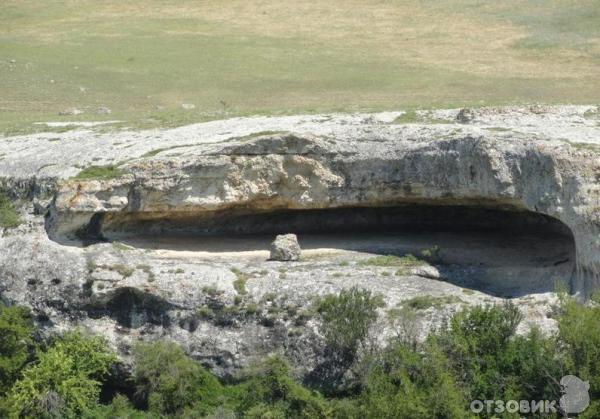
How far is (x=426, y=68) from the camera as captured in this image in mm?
56375

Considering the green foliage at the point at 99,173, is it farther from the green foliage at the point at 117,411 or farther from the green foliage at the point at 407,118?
the green foliage at the point at 407,118

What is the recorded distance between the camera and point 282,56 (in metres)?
60.0

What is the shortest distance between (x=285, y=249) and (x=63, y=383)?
24.1 feet

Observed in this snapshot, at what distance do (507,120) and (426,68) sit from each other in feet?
82.1

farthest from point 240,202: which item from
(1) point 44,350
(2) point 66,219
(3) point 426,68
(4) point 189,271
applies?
(3) point 426,68

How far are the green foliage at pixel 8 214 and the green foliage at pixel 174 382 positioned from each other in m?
6.41

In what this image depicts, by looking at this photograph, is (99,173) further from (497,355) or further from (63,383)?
(497,355)

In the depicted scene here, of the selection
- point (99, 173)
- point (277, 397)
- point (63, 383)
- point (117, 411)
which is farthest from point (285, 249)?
point (63, 383)

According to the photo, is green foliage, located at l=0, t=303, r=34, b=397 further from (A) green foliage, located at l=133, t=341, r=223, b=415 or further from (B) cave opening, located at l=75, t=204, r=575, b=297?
(A) green foliage, located at l=133, t=341, r=223, b=415

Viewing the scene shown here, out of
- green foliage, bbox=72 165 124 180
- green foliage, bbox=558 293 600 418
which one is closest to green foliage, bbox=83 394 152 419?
green foliage, bbox=72 165 124 180

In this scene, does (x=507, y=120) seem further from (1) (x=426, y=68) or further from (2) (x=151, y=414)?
(1) (x=426, y=68)

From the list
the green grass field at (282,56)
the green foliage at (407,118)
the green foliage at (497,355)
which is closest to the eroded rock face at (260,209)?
the green foliage at (407,118)

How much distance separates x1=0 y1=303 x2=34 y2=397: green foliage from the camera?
29250 mm

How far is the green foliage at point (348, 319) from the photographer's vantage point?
89.4 ft
